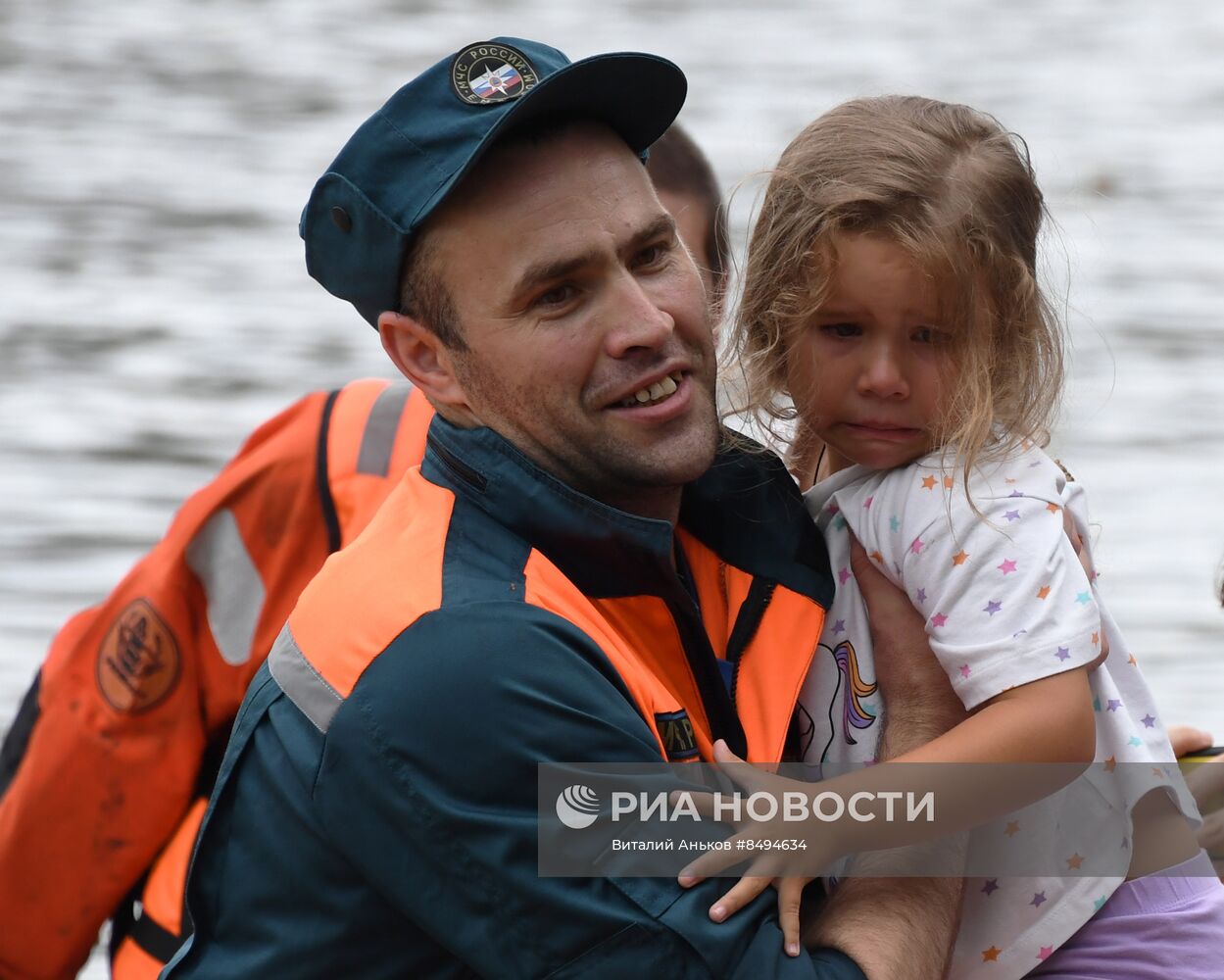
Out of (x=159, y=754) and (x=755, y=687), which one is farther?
(x=159, y=754)

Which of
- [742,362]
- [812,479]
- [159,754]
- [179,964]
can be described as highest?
[742,362]

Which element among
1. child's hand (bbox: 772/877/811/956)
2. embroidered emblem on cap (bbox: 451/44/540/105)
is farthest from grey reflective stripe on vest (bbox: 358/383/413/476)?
child's hand (bbox: 772/877/811/956)

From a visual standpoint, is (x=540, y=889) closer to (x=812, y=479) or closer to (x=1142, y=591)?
(x=812, y=479)

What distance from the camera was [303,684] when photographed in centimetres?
184

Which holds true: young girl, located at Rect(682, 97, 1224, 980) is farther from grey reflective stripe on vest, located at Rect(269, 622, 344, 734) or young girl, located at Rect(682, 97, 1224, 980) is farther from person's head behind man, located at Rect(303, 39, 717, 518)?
grey reflective stripe on vest, located at Rect(269, 622, 344, 734)

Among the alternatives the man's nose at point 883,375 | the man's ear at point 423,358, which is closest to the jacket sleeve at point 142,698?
the man's ear at point 423,358

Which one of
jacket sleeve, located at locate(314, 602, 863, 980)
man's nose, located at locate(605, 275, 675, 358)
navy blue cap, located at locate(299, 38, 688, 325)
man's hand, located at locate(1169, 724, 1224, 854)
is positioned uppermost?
navy blue cap, located at locate(299, 38, 688, 325)

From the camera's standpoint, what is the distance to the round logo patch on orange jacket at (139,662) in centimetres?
266

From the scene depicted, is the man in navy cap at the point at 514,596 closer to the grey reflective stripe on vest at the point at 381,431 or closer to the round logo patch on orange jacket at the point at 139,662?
the grey reflective stripe on vest at the point at 381,431

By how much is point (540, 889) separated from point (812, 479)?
839mm

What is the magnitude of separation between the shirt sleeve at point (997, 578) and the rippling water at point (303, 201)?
20.1 inches

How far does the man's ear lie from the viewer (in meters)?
2.08

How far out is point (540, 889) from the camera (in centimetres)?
172

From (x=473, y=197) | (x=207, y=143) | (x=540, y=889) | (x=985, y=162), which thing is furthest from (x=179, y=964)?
(x=207, y=143)
